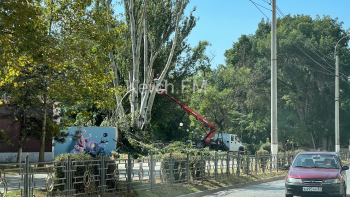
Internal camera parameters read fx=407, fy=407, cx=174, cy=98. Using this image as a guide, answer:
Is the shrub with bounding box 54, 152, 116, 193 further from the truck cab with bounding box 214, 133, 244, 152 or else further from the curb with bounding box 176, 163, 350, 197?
the truck cab with bounding box 214, 133, 244, 152

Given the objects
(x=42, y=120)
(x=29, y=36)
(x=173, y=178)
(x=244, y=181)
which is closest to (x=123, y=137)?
(x=42, y=120)

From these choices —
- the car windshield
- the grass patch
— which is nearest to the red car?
the car windshield

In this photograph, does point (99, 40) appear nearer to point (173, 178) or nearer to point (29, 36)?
point (29, 36)

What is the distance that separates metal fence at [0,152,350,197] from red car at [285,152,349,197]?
13.7 ft

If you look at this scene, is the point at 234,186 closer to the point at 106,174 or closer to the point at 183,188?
the point at 183,188

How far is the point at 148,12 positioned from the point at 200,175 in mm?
16296

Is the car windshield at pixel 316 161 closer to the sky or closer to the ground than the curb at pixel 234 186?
closer to the sky

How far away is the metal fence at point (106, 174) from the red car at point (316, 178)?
4.17 m

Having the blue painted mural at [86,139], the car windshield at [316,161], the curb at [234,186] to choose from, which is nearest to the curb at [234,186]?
the curb at [234,186]

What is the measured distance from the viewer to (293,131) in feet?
184

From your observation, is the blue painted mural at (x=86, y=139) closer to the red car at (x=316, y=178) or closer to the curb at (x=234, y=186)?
the curb at (x=234, y=186)

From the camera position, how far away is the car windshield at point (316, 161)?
12641mm

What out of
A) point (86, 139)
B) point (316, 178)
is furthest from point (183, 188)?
point (86, 139)

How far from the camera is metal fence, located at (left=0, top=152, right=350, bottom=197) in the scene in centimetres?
909
